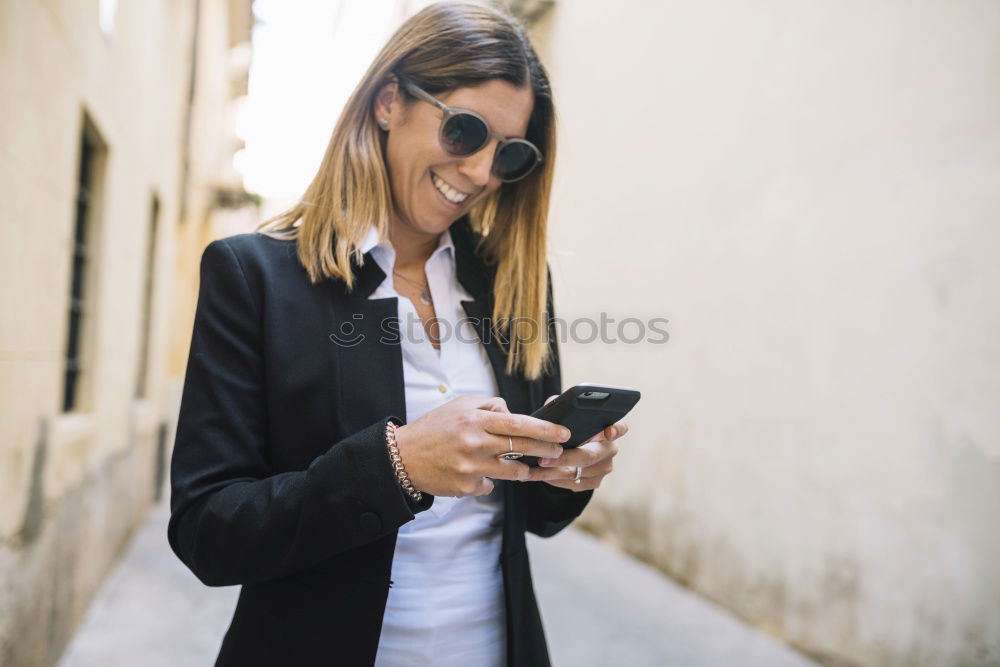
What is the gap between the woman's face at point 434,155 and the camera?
1.59m

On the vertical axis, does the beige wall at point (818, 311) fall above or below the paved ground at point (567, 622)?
above

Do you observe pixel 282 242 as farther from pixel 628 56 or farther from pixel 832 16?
pixel 628 56

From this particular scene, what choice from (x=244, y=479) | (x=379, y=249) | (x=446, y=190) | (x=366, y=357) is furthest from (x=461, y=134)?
(x=244, y=479)

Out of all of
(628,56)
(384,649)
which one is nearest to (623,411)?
(384,649)

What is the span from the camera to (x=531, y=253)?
6.00 feet

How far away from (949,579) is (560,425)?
3219 mm

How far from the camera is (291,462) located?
137cm

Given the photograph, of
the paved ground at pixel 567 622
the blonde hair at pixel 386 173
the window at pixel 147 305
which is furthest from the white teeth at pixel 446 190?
the window at pixel 147 305

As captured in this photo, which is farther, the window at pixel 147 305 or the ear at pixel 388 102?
the window at pixel 147 305

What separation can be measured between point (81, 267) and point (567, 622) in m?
3.83

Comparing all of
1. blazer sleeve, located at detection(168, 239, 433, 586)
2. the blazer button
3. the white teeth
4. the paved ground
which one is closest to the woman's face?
the white teeth

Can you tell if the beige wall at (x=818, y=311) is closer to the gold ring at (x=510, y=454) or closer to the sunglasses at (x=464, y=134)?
the sunglasses at (x=464, y=134)

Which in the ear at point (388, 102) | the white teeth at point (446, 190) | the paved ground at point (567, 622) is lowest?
the paved ground at point (567, 622)

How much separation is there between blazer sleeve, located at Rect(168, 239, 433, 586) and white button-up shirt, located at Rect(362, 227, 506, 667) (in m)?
0.22
